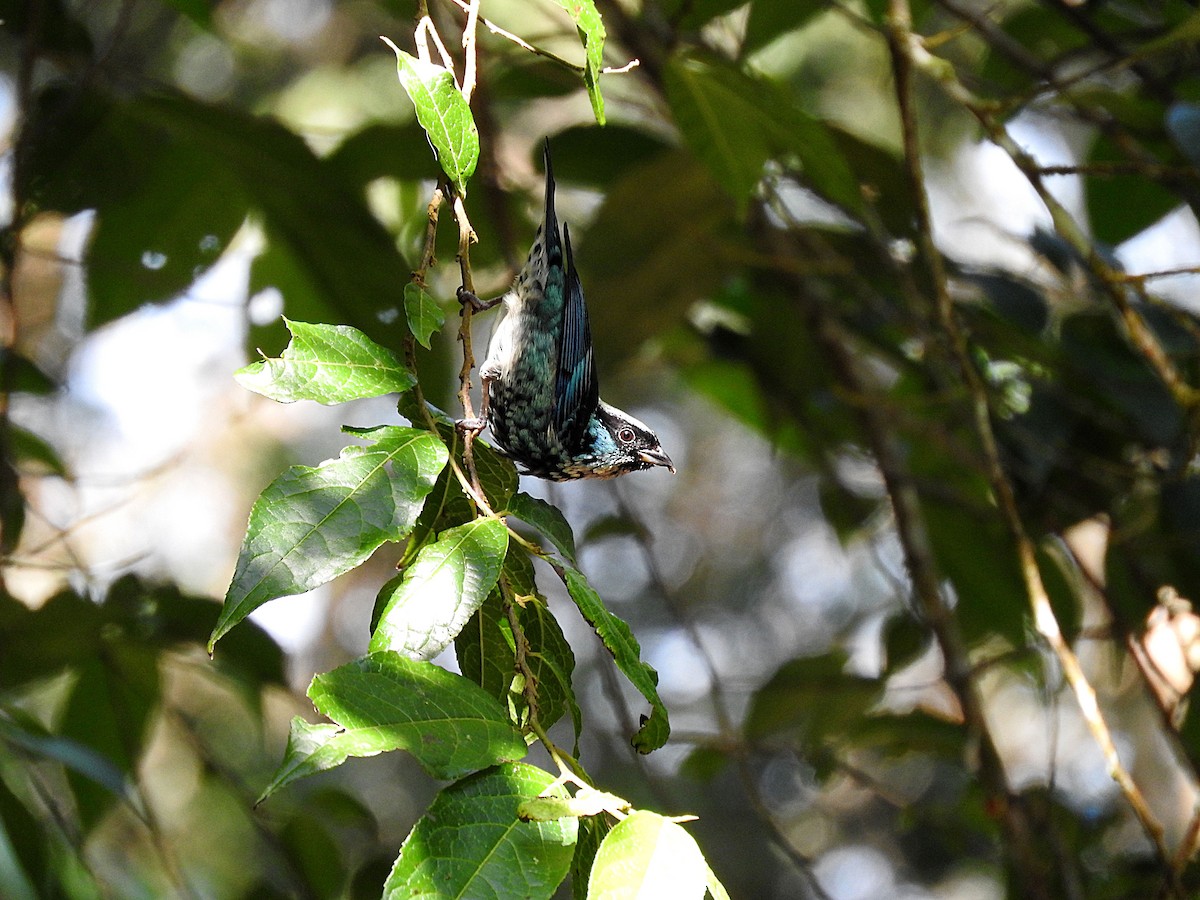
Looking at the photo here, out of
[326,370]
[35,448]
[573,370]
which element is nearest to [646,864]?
[326,370]

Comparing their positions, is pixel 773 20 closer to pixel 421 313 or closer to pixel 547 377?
pixel 547 377

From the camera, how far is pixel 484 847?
103 centimetres

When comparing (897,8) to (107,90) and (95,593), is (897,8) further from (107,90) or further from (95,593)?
(95,593)

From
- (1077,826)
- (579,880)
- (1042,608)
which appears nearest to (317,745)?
(579,880)

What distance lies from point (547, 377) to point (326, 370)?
143cm

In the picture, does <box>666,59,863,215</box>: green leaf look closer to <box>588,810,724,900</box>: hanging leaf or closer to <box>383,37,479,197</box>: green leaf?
<box>383,37,479,197</box>: green leaf

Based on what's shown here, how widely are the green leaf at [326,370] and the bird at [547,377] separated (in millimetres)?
1245

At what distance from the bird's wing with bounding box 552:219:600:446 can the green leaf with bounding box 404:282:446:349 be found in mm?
1095

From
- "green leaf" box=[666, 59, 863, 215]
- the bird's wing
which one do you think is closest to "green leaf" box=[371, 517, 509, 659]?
the bird's wing

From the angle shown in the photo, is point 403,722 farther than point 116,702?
No

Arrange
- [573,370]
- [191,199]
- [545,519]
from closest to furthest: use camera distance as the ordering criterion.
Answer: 1. [545,519]
2. [573,370]
3. [191,199]

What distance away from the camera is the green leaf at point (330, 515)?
1.09 m

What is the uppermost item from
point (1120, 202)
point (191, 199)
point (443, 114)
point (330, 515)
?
point (443, 114)

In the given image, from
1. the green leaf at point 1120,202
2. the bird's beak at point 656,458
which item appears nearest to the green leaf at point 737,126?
the bird's beak at point 656,458
